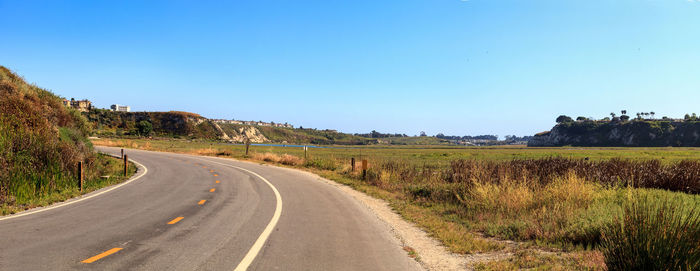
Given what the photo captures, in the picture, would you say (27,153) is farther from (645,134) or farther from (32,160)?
(645,134)

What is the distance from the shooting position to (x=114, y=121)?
13138 cm

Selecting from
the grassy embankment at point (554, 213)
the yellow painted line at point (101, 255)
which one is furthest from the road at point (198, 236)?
the grassy embankment at point (554, 213)

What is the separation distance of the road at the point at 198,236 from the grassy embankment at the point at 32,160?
143 cm

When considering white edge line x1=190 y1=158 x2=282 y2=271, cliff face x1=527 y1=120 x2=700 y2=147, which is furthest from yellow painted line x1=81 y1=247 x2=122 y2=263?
cliff face x1=527 y1=120 x2=700 y2=147

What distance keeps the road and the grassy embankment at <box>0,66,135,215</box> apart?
1.43 meters

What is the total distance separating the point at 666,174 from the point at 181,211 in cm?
1955

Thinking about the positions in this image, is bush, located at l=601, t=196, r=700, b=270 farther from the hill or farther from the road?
the hill

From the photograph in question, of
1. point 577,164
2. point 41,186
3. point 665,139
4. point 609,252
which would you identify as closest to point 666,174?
point 577,164

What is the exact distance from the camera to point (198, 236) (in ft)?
22.9

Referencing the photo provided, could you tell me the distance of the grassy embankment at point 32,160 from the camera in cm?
1076

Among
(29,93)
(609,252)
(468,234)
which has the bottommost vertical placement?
(468,234)

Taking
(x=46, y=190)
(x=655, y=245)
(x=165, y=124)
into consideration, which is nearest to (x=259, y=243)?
(x=655, y=245)

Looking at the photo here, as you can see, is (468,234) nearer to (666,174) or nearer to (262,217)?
(262,217)

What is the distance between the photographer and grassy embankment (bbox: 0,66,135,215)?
10.8 m
